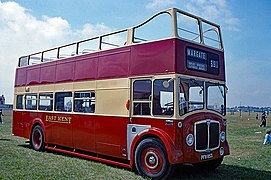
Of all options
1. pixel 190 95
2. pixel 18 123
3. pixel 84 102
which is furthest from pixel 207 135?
pixel 18 123

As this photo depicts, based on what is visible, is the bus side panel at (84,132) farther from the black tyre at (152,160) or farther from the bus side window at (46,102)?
the black tyre at (152,160)

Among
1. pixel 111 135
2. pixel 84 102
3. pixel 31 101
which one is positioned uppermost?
pixel 31 101

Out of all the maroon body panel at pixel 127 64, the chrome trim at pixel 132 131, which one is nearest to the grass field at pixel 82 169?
the chrome trim at pixel 132 131

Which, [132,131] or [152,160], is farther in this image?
[132,131]

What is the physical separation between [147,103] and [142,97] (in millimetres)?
248

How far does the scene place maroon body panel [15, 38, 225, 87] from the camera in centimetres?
800

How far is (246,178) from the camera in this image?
28.2 feet

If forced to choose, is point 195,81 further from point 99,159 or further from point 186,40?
point 99,159

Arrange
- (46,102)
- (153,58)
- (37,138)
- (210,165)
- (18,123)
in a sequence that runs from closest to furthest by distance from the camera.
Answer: (153,58)
(210,165)
(46,102)
(37,138)
(18,123)

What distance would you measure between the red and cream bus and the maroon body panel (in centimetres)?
2

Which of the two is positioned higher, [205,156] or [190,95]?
[190,95]

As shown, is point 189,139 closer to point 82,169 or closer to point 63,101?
point 82,169

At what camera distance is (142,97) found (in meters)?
8.58

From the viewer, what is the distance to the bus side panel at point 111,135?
895 centimetres
